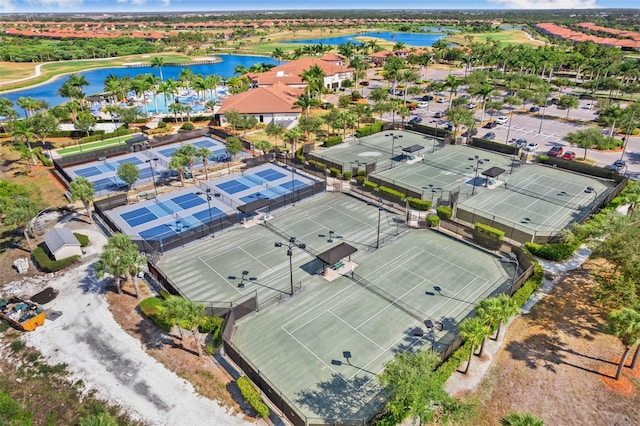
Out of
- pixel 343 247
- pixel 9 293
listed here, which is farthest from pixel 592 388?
pixel 9 293

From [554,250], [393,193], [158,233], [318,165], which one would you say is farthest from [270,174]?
[554,250]

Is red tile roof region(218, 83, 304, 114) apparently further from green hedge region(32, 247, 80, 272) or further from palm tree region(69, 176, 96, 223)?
green hedge region(32, 247, 80, 272)

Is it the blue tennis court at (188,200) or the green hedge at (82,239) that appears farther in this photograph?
the blue tennis court at (188,200)

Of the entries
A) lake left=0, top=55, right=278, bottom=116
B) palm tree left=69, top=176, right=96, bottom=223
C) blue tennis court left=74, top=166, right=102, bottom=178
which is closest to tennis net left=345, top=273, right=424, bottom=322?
palm tree left=69, top=176, right=96, bottom=223

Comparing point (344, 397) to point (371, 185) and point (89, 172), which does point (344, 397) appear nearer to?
point (371, 185)

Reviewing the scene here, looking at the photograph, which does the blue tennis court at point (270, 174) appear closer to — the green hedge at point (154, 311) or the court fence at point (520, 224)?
the court fence at point (520, 224)

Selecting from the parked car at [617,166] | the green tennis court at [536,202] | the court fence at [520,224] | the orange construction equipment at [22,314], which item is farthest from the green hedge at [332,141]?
the orange construction equipment at [22,314]
